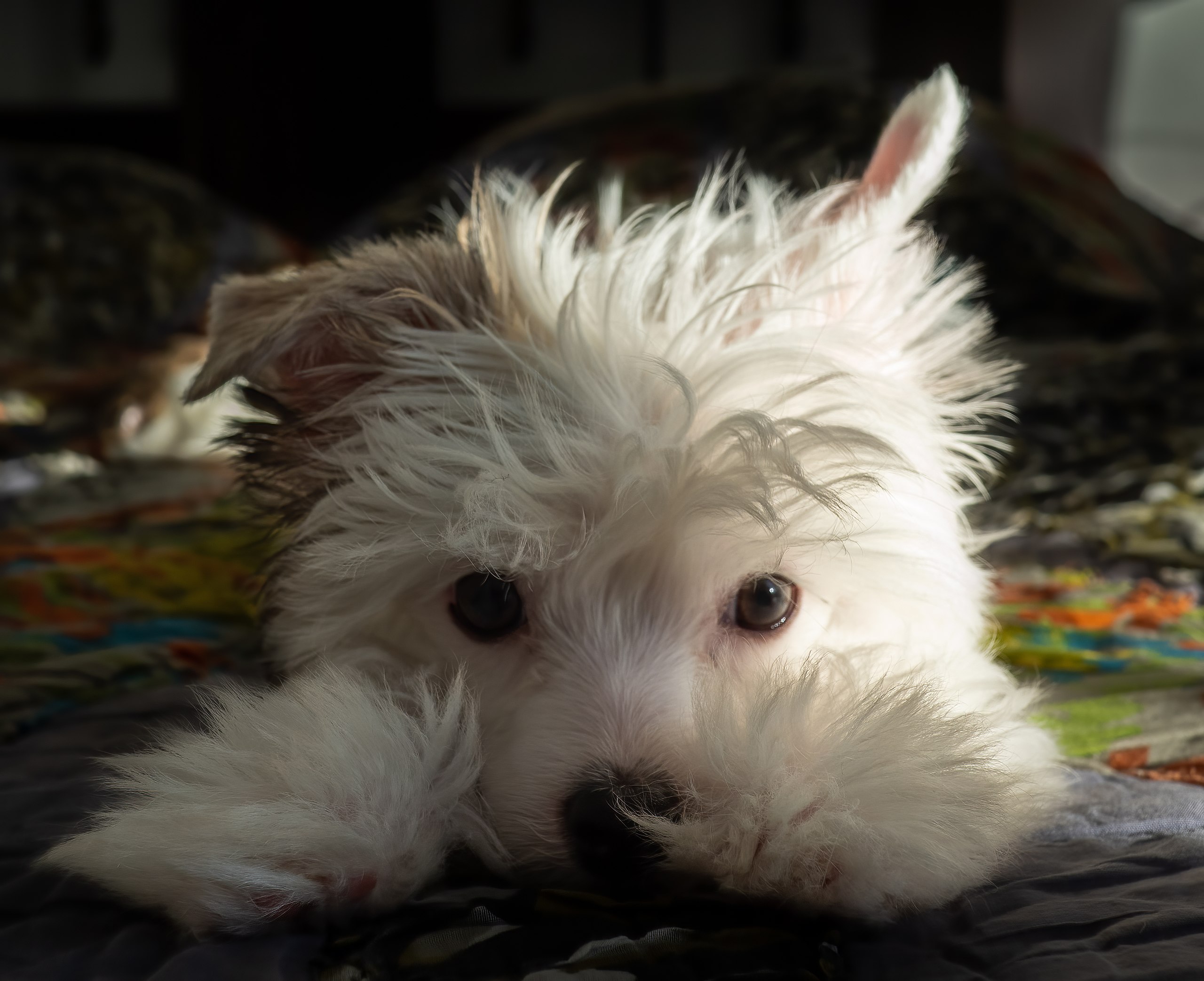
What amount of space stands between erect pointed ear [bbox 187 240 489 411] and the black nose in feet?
1.77

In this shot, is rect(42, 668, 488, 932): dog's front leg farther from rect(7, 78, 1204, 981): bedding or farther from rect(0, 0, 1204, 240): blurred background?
rect(0, 0, 1204, 240): blurred background

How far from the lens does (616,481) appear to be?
3.13 ft

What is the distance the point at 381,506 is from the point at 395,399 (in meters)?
0.12

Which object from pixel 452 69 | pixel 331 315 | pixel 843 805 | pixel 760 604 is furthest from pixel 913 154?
pixel 452 69

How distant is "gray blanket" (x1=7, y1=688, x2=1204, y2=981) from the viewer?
0.70 meters

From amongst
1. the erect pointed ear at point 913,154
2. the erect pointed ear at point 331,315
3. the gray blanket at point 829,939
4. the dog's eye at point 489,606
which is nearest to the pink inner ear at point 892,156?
the erect pointed ear at point 913,154

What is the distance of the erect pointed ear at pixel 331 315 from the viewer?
106cm

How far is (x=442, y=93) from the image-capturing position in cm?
495

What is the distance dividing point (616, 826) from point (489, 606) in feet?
0.97

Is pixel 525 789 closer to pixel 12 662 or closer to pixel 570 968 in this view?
pixel 570 968

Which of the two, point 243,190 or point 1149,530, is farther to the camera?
point 243,190

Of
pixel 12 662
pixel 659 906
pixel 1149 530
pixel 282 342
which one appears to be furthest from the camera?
pixel 1149 530

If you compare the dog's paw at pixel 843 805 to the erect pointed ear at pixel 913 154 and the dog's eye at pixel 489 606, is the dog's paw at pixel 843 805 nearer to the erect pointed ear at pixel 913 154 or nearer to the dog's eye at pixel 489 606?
the dog's eye at pixel 489 606

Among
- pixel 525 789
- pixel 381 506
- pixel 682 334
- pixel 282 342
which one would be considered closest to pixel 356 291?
pixel 282 342
